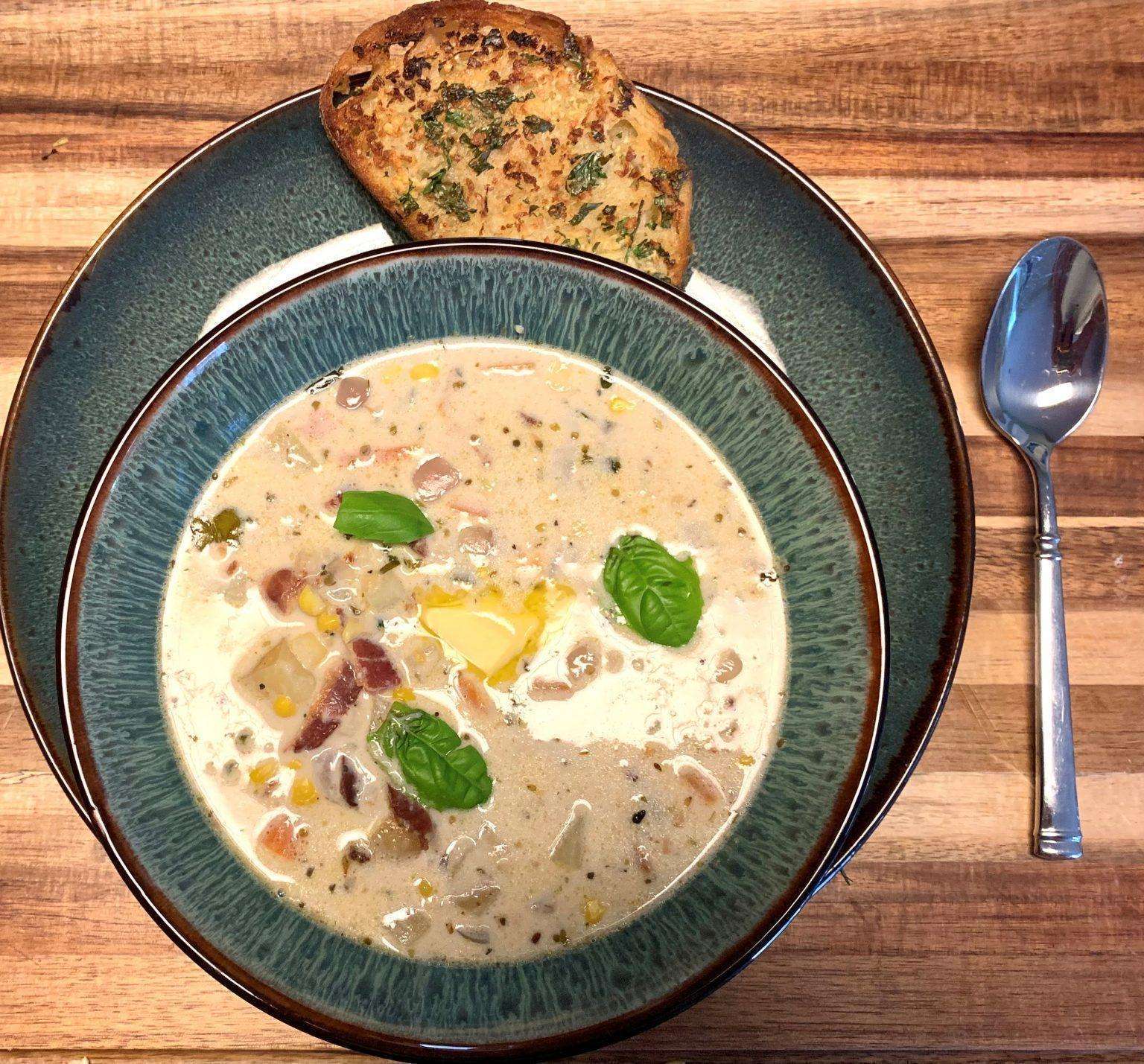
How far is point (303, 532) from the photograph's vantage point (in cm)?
185

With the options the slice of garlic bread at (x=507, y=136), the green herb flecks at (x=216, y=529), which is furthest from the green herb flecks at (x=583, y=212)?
the green herb flecks at (x=216, y=529)

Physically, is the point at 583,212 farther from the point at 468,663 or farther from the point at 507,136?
the point at 468,663

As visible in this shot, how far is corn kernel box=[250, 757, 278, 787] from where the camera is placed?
6.00 feet

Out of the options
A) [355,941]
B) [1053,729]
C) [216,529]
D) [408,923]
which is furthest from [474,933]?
[1053,729]

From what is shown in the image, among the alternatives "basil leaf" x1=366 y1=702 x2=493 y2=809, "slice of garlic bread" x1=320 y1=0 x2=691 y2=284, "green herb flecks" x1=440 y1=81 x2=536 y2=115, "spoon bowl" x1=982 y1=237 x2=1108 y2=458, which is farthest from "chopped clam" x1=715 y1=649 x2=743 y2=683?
"green herb flecks" x1=440 y1=81 x2=536 y2=115

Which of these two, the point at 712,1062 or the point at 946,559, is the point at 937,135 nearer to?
the point at 946,559

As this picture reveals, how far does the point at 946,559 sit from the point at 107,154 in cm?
235

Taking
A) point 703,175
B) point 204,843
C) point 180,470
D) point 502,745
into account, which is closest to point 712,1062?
point 502,745

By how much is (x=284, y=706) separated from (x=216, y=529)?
410 mm

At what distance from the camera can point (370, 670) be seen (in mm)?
1820

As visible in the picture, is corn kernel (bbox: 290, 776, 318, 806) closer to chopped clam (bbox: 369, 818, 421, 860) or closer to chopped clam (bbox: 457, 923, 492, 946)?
chopped clam (bbox: 369, 818, 421, 860)

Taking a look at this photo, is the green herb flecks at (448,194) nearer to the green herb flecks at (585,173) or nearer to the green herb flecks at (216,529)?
the green herb flecks at (585,173)

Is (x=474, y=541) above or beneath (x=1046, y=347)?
beneath

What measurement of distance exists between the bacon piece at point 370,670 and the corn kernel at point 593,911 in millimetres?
616
